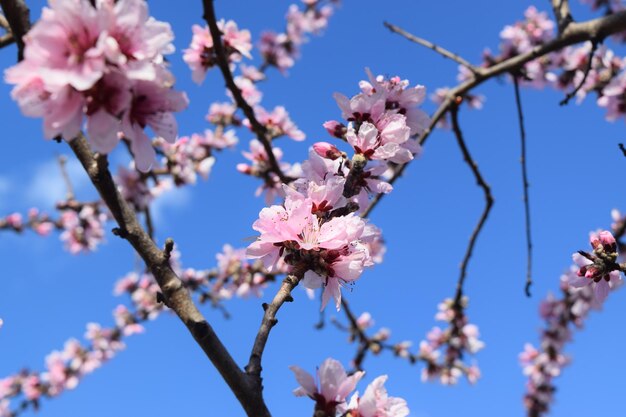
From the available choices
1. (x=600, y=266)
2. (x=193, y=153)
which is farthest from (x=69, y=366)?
(x=600, y=266)

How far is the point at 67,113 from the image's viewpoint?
1073mm

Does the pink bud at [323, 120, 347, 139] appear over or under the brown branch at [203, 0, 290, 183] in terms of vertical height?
under

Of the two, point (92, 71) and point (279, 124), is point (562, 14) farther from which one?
point (92, 71)

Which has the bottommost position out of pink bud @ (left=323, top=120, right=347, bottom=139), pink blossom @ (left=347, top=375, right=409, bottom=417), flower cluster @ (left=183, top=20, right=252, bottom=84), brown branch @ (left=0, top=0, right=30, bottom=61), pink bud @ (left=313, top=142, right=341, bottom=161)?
pink blossom @ (left=347, top=375, right=409, bottom=417)

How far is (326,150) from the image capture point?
1.79 metres

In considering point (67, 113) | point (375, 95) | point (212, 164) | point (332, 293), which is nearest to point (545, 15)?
point (212, 164)

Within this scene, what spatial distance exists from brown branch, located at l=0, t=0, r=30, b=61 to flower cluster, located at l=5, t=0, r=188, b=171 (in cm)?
31

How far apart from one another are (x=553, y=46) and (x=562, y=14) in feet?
0.89

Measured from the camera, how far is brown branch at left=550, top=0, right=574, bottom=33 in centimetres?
301

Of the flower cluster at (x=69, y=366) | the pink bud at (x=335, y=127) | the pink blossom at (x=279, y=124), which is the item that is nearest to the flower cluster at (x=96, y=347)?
the flower cluster at (x=69, y=366)

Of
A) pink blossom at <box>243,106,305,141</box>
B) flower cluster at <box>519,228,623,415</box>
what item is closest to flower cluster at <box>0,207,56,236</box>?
pink blossom at <box>243,106,305,141</box>

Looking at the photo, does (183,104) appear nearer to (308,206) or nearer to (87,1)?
(87,1)

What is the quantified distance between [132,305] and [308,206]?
7.20 metres

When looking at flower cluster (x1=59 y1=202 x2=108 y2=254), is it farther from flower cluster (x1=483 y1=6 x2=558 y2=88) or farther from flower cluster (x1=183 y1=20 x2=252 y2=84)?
flower cluster (x1=483 y1=6 x2=558 y2=88)
